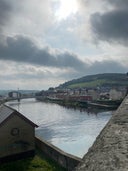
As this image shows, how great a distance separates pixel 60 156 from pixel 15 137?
4.91 metres

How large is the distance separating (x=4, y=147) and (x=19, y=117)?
8.67 feet

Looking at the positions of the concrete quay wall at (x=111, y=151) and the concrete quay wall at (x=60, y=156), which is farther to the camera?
the concrete quay wall at (x=60, y=156)

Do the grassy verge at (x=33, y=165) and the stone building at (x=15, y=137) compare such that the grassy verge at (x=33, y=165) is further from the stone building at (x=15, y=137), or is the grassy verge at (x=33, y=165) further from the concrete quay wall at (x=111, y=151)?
the concrete quay wall at (x=111, y=151)

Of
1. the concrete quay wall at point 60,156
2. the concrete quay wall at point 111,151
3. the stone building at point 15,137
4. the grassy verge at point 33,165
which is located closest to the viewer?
the concrete quay wall at point 111,151

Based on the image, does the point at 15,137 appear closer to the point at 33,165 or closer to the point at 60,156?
the point at 33,165

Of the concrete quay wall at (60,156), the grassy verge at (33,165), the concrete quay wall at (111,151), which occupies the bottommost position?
the grassy verge at (33,165)

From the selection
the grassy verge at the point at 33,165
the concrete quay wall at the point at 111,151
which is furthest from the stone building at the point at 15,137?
the concrete quay wall at the point at 111,151

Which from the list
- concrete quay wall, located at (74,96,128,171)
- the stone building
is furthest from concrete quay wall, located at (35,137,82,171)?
concrete quay wall, located at (74,96,128,171)

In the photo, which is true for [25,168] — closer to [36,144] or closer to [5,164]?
[5,164]

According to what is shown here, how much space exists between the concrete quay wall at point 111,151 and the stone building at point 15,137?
1769 centimetres

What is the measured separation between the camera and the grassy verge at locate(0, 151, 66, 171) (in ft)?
57.3

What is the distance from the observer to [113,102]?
10794 cm

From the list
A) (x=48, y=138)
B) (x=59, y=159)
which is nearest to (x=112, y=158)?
(x=59, y=159)

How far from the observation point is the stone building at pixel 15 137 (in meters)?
20.3
